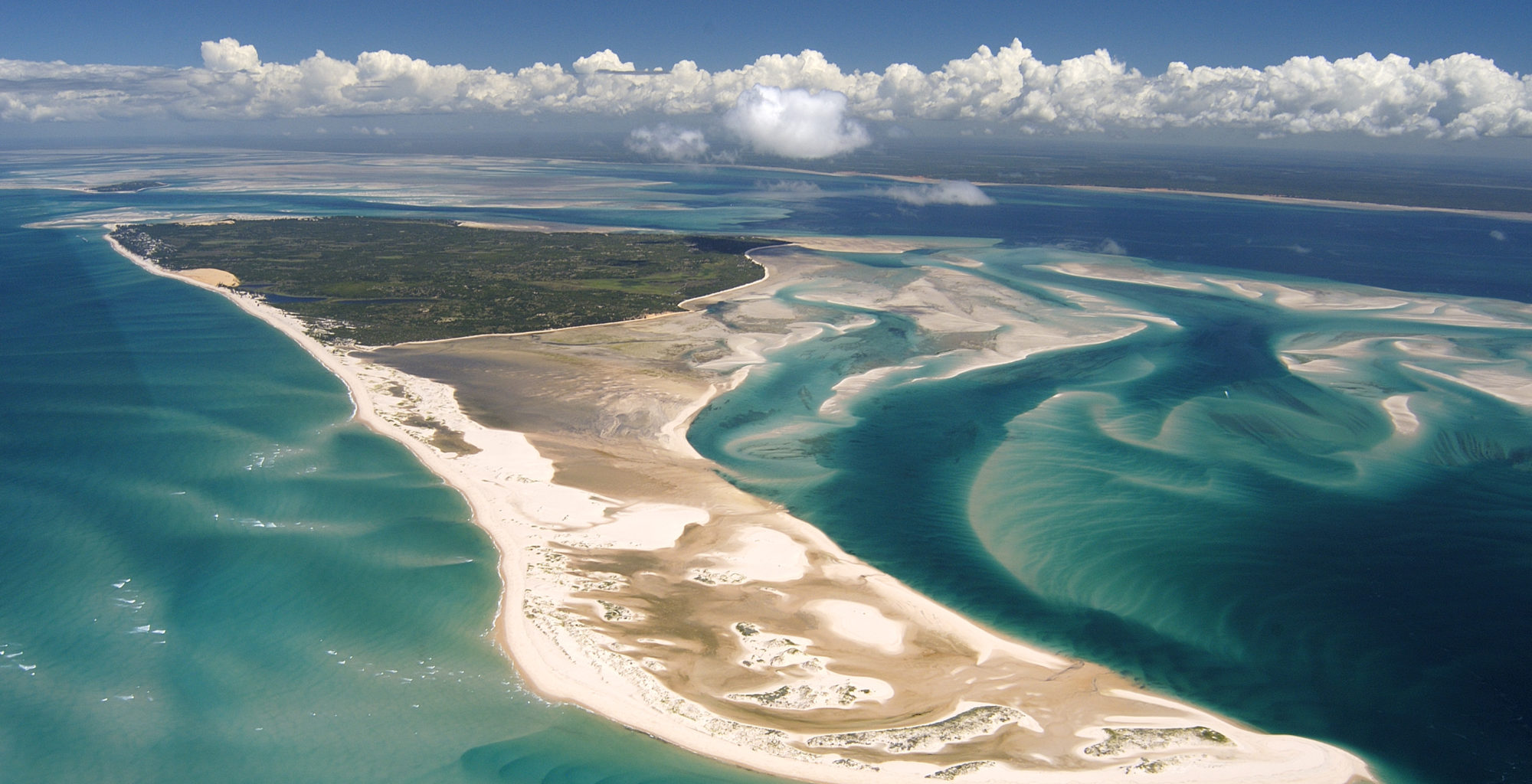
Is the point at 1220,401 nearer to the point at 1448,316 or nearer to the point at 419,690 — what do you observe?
the point at 1448,316

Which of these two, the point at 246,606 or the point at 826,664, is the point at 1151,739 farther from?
the point at 246,606

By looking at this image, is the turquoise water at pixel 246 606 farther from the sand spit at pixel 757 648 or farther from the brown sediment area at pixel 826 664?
the brown sediment area at pixel 826 664

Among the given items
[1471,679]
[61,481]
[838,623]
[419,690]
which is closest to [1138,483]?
[1471,679]

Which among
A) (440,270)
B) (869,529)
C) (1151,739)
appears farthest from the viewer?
(440,270)

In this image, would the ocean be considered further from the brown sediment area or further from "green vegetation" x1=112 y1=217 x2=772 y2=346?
"green vegetation" x1=112 y1=217 x2=772 y2=346

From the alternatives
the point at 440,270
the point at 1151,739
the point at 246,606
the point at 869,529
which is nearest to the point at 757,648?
the point at 869,529

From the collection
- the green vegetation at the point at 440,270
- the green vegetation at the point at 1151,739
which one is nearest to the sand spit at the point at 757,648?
the green vegetation at the point at 1151,739
